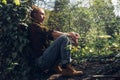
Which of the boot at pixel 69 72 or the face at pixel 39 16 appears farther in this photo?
the face at pixel 39 16

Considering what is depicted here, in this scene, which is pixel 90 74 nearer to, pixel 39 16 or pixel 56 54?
pixel 56 54

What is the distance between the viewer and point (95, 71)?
7.01 m

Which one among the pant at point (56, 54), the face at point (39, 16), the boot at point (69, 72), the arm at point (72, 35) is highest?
the face at point (39, 16)

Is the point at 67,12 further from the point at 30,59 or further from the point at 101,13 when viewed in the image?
the point at 30,59

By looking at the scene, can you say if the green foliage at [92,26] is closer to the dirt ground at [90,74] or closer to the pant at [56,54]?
the dirt ground at [90,74]

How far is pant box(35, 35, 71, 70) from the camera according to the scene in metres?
6.85

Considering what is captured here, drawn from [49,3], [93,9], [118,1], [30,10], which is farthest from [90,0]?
[30,10]

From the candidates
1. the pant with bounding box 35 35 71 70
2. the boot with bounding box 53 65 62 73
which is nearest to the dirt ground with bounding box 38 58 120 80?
the boot with bounding box 53 65 62 73

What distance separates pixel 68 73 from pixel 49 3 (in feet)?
23.4

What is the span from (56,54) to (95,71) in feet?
2.76

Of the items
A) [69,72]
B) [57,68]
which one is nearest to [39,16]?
[57,68]

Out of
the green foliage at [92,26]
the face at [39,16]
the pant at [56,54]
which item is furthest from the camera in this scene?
the green foliage at [92,26]

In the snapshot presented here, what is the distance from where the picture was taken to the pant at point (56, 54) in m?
6.85

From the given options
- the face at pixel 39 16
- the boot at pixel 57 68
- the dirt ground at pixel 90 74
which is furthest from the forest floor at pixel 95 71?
the face at pixel 39 16
